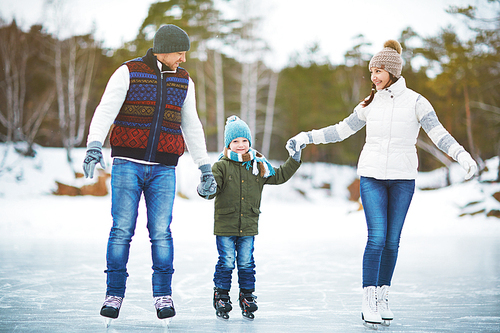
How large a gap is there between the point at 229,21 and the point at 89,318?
36.3ft

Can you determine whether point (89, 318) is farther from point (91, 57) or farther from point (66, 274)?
point (91, 57)

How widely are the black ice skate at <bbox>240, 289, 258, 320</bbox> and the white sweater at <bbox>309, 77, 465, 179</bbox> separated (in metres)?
0.86

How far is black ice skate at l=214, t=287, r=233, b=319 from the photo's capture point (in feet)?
7.75

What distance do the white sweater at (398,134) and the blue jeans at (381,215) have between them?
58 mm

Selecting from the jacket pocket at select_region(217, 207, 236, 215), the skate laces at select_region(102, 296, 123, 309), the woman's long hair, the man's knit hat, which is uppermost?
the man's knit hat

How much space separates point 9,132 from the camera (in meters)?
11.5

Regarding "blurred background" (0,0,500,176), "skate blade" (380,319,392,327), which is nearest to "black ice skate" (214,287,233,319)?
"skate blade" (380,319,392,327)

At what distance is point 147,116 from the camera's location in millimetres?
2154

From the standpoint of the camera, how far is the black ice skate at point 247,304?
93.1 inches

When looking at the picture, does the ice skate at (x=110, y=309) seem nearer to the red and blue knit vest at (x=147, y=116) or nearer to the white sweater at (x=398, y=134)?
the red and blue knit vest at (x=147, y=116)

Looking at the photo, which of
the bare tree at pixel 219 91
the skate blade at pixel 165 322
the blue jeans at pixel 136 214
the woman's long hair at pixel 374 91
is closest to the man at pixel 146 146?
the blue jeans at pixel 136 214

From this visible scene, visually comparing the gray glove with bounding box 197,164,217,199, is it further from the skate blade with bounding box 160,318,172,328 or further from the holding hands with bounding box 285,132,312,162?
the skate blade with bounding box 160,318,172,328

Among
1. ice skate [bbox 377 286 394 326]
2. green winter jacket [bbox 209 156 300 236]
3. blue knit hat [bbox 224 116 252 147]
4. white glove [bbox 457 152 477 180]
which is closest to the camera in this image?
white glove [bbox 457 152 477 180]

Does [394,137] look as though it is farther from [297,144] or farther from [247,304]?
[247,304]
